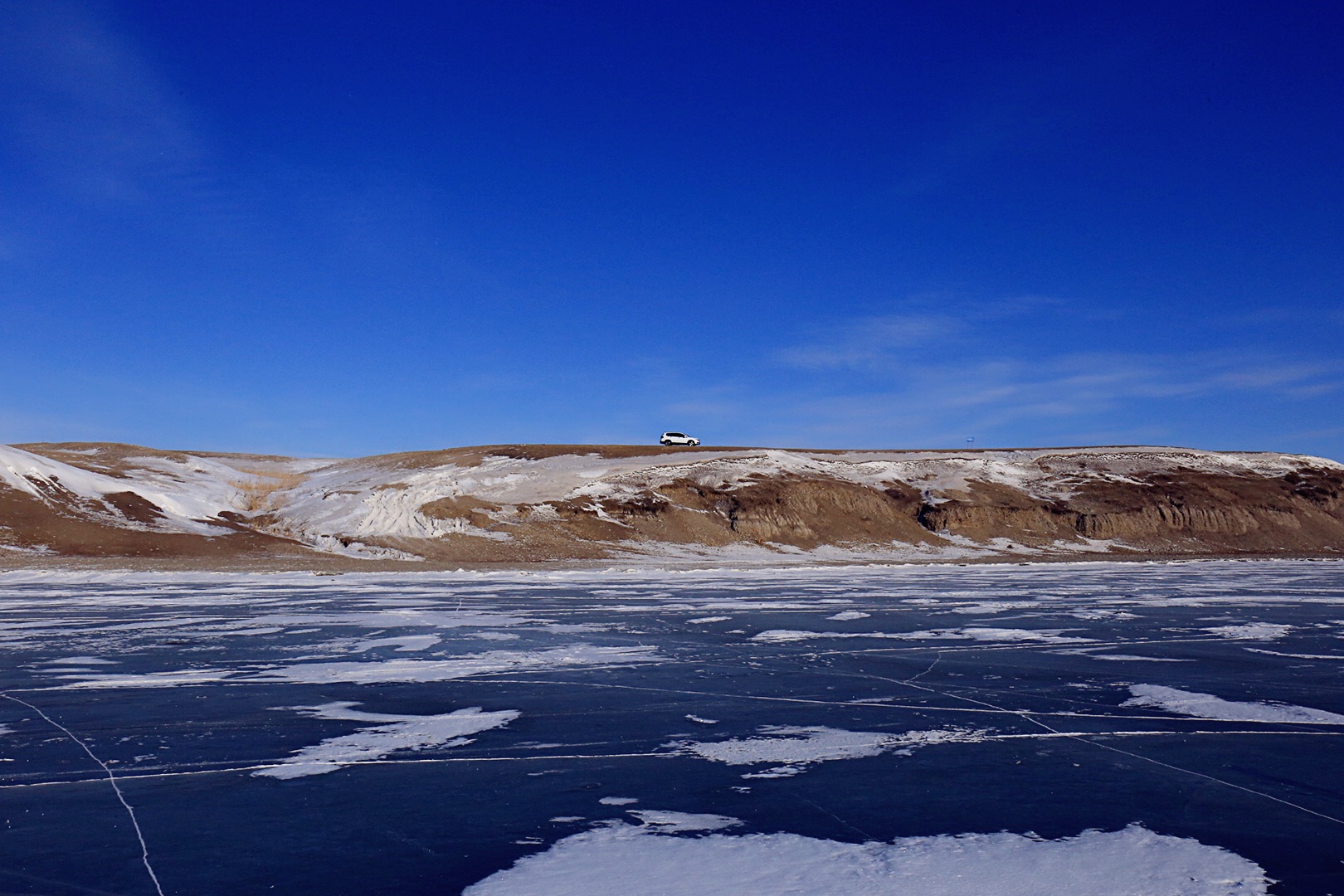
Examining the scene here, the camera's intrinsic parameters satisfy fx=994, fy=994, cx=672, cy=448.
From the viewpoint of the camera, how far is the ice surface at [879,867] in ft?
13.0

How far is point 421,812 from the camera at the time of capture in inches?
199

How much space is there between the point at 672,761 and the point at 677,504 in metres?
50.3

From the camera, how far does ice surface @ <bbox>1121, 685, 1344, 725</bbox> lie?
7422mm

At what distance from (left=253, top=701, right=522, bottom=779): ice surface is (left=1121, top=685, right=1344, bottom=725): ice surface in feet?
17.1

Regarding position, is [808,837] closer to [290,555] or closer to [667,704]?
[667,704]

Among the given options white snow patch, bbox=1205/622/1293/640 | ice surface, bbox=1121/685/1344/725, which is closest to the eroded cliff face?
white snow patch, bbox=1205/622/1293/640

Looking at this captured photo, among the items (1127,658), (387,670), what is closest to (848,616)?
(1127,658)

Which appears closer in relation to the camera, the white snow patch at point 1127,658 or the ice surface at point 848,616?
the white snow patch at point 1127,658

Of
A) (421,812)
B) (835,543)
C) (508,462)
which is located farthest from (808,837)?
(508,462)

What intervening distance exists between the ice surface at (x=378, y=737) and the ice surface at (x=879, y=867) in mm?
2192

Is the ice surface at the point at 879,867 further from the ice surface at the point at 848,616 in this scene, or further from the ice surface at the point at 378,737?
the ice surface at the point at 848,616

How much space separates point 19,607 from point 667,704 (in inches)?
606

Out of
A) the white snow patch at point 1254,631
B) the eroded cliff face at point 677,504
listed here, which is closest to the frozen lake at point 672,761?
the white snow patch at point 1254,631

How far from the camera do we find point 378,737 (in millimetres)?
6867
